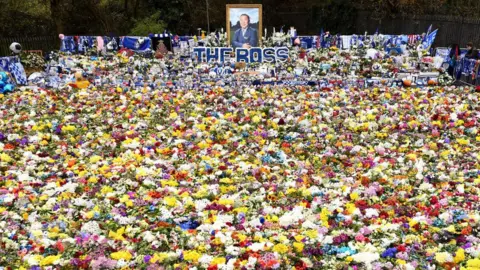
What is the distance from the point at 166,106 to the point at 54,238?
6650mm

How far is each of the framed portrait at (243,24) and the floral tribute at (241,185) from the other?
22.3 ft

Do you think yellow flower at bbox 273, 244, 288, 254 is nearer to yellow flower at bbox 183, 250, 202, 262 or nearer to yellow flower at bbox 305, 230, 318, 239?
yellow flower at bbox 305, 230, 318, 239

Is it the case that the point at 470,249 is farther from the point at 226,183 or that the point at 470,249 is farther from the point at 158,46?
the point at 158,46

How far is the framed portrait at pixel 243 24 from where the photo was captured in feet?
58.8

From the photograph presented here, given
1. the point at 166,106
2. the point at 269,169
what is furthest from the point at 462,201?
the point at 166,106

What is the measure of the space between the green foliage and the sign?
11421 millimetres

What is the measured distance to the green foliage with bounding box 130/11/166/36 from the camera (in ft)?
89.5

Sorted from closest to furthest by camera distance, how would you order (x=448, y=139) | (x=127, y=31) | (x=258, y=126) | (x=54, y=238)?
(x=54, y=238)
(x=448, y=139)
(x=258, y=126)
(x=127, y=31)

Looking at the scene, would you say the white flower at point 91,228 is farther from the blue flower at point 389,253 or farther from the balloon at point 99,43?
the balloon at point 99,43

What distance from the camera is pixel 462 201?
6.01 m

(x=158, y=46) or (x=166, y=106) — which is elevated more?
(x=158, y=46)

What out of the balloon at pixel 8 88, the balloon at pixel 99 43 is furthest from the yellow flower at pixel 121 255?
the balloon at pixel 99 43

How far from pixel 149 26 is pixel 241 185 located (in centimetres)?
2292

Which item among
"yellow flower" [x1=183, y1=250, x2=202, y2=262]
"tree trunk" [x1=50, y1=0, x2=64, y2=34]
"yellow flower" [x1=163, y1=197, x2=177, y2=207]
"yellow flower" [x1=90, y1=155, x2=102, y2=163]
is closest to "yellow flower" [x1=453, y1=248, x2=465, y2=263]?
"yellow flower" [x1=183, y1=250, x2=202, y2=262]
